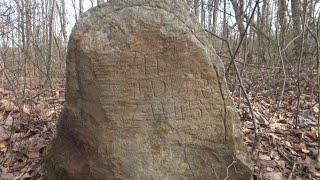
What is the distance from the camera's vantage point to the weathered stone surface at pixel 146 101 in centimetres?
262

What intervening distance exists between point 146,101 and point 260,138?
1.31 meters

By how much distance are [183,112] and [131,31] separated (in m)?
0.63

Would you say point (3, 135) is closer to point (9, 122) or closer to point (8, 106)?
point (9, 122)

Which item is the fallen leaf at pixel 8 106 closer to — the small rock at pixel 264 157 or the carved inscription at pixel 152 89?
the carved inscription at pixel 152 89

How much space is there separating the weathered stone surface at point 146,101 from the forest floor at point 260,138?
0.60 m

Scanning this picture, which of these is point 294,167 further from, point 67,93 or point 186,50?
point 67,93

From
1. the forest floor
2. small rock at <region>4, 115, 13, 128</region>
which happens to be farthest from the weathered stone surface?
small rock at <region>4, 115, 13, 128</region>

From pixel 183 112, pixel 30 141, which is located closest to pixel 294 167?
pixel 183 112

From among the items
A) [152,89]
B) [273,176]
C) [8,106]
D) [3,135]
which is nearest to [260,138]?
[273,176]

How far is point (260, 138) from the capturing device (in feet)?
11.6

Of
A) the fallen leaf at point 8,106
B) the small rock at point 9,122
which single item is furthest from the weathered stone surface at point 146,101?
the fallen leaf at point 8,106

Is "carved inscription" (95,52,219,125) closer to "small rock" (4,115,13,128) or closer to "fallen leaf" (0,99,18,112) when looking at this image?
"small rock" (4,115,13,128)

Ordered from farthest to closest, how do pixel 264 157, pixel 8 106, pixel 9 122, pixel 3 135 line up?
pixel 8 106 < pixel 9 122 < pixel 3 135 < pixel 264 157

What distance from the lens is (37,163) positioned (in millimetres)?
3312
